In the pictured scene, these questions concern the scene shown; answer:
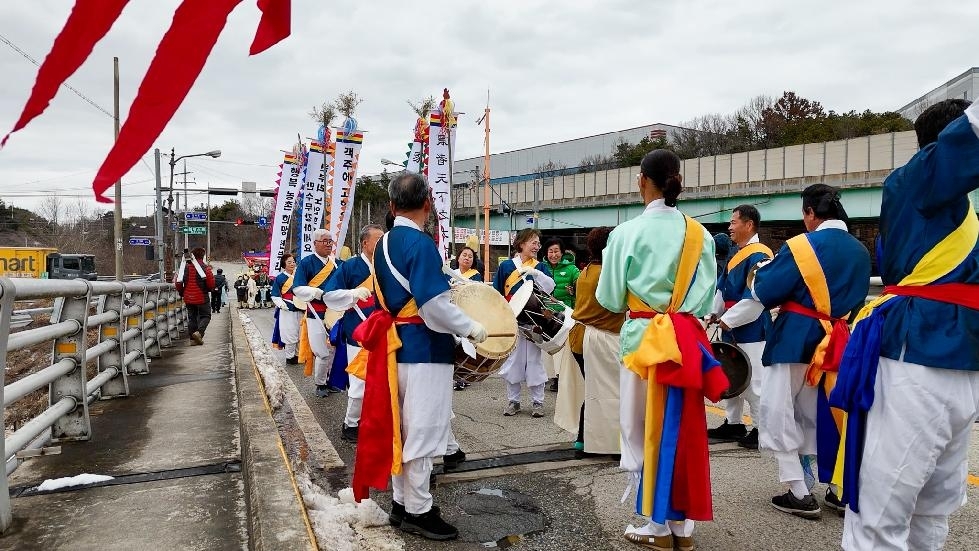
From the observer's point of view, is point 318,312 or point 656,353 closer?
point 656,353

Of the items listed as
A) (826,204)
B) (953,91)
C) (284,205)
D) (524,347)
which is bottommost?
(524,347)

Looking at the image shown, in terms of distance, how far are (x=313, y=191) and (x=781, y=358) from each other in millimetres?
14102

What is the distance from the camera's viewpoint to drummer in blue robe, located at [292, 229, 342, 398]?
7820 millimetres

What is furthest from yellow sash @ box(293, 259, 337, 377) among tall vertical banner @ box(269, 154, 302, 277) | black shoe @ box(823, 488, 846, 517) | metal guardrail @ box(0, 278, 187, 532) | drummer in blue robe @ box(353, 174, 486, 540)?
tall vertical banner @ box(269, 154, 302, 277)

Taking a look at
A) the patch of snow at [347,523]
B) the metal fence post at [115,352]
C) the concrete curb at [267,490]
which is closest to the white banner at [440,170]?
the metal fence post at [115,352]

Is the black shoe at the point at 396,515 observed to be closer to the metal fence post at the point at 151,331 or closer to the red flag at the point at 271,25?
Result: the red flag at the point at 271,25

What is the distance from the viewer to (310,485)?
405cm

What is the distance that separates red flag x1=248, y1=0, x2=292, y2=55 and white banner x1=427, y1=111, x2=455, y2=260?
1412 cm

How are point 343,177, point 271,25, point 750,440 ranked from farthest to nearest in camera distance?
point 343,177
point 750,440
point 271,25

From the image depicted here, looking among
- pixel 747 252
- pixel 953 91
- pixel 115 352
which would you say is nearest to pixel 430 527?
pixel 747 252

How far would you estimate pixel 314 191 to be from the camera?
53.5ft

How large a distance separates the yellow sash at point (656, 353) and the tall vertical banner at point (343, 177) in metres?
12.6

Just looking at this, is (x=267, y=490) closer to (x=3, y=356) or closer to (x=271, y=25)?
(x=3, y=356)

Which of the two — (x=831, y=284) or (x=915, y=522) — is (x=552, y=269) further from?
(x=915, y=522)
